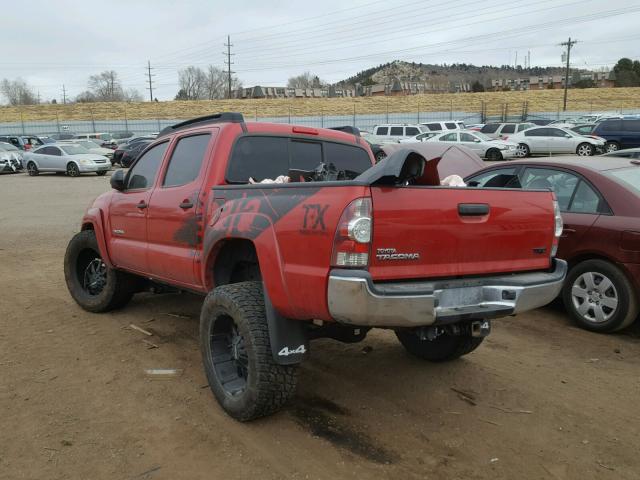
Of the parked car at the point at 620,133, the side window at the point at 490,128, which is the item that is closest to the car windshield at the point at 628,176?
the parked car at the point at 620,133

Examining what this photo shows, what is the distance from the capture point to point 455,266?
3.15 m

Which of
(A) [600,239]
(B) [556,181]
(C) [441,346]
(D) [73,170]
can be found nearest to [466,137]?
(D) [73,170]

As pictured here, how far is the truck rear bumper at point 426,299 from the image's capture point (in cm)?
281

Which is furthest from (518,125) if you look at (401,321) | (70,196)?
(401,321)

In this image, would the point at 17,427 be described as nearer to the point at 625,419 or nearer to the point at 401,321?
the point at 401,321

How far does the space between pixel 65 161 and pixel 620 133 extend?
2573 centimetres

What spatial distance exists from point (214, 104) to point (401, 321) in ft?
227

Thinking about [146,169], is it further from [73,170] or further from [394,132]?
[394,132]

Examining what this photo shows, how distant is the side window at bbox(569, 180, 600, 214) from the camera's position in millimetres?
5391

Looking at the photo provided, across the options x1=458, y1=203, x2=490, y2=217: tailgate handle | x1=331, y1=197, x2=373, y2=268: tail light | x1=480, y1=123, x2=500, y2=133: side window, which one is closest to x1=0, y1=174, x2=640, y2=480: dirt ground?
x1=331, y1=197, x2=373, y2=268: tail light

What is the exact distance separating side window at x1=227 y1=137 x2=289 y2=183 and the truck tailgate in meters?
1.60

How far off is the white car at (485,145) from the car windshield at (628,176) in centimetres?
2058

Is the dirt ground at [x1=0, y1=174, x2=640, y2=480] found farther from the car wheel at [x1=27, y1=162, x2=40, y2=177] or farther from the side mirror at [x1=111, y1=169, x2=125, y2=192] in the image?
the car wheel at [x1=27, y1=162, x2=40, y2=177]

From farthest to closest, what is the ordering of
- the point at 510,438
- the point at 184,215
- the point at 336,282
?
the point at 184,215 < the point at 510,438 < the point at 336,282
